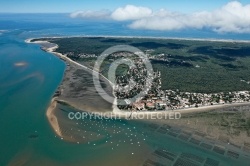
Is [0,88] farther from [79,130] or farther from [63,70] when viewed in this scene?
[79,130]

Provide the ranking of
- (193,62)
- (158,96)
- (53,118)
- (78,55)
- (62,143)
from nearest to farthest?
1. (62,143)
2. (53,118)
3. (158,96)
4. (193,62)
5. (78,55)

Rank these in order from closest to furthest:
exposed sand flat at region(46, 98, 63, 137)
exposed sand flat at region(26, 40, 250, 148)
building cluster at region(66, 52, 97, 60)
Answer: exposed sand flat at region(46, 98, 63, 137) → exposed sand flat at region(26, 40, 250, 148) → building cluster at region(66, 52, 97, 60)

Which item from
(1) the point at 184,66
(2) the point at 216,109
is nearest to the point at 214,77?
(1) the point at 184,66

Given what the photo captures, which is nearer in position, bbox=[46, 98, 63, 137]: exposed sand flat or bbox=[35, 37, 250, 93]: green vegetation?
bbox=[46, 98, 63, 137]: exposed sand flat

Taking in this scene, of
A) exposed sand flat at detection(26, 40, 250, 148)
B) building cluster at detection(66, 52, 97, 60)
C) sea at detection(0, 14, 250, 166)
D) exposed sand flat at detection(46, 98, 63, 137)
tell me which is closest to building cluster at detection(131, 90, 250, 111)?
exposed sand flat at detection(26, 40, 250, 148)

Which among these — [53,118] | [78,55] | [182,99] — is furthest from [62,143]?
[78,55]

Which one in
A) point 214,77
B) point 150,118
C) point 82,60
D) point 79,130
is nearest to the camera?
point 79,130

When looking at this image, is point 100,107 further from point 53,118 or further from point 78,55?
point 78,55

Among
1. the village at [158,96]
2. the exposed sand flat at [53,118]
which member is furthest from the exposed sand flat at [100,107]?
the village at [158,96]

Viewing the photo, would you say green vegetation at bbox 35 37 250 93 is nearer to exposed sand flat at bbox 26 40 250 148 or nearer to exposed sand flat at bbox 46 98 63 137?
exposed sand flat at bbox 26 40 250 148
